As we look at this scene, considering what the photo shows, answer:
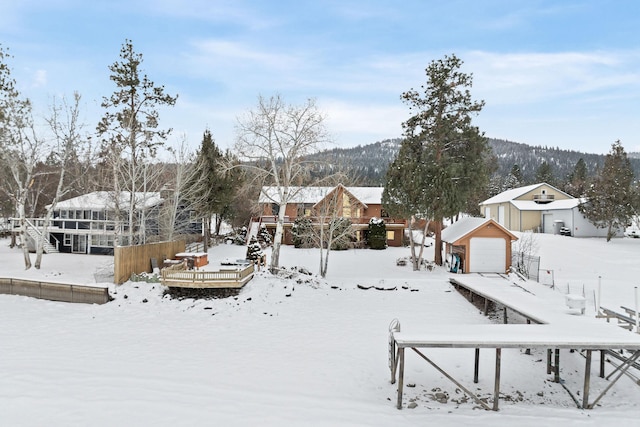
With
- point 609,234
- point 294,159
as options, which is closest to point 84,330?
point 294,159

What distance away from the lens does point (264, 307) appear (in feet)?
57.5

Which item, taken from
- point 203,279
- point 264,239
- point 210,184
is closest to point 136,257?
point 203,279

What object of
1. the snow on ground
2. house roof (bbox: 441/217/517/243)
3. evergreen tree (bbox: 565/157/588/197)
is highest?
evergreen tree (bbox: 565/157/588/197)

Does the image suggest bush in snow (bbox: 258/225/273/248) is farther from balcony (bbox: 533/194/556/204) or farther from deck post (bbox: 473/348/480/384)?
balcony (bbox: 533/194/556/204)

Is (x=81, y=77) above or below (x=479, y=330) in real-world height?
above

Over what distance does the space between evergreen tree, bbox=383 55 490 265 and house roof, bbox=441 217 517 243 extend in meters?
1.23

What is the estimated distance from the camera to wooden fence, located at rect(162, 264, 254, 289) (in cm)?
1836

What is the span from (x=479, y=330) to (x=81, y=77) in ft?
82.4

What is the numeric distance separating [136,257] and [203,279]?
4675mm

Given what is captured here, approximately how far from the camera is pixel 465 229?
24078 mm

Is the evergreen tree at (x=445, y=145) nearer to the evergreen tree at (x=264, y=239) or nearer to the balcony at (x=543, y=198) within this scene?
the evergreen tree at (x=264, y=239)

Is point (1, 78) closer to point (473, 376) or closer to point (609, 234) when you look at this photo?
point (473, 376)

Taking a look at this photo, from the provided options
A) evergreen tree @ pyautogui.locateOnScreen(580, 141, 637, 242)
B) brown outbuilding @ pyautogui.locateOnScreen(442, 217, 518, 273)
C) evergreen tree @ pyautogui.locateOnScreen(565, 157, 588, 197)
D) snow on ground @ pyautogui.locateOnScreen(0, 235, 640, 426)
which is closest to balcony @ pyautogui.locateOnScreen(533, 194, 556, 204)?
evergreen tree @ pyautogui.locateOnScreen(565, 157, 588, 197)

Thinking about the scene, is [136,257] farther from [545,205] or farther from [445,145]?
[545,205]
